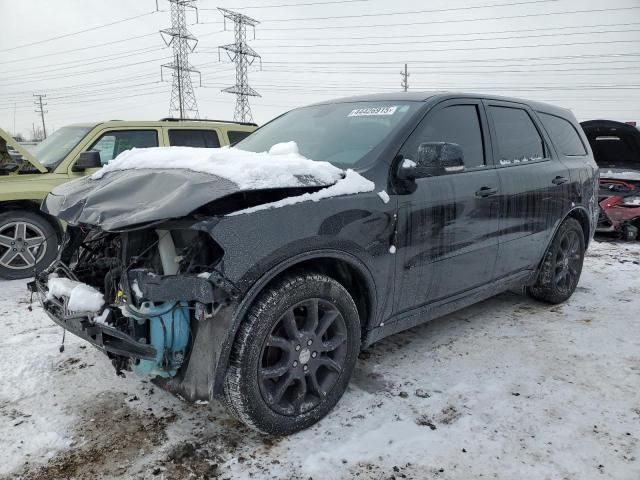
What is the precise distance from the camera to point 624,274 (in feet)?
19.6

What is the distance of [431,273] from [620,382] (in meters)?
1.40

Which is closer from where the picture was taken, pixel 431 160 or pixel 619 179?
pixel 431 160

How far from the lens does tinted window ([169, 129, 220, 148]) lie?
6.63m

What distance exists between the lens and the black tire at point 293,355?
234 centimetres

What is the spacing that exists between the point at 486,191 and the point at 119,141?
14.9 ft

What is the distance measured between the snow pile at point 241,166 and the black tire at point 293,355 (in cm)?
49

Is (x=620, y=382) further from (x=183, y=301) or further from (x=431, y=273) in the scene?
(x=183, y=301)

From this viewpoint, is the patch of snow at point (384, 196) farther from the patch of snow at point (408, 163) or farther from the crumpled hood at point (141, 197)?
the crumpled hood at point (141, 197)

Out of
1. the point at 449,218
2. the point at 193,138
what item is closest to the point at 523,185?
the point at 449,218

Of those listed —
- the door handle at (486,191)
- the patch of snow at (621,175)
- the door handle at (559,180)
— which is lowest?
the patch of snow at (621,175)

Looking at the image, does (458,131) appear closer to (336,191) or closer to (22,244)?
(336,191)

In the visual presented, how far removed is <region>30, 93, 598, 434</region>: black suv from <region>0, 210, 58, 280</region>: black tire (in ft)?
9.43

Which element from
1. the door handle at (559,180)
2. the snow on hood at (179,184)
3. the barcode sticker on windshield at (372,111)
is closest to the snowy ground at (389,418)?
the snow on hood at (179,184)

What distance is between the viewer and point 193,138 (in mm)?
6801
